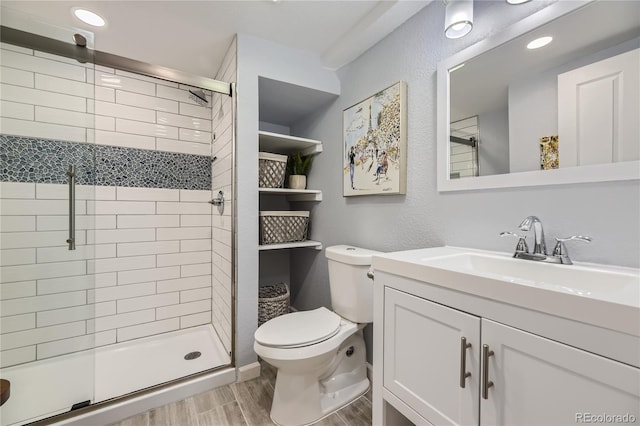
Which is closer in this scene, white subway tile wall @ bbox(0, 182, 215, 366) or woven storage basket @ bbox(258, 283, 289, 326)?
white subway tile wall @ bbox(0, 182, 215, 366)

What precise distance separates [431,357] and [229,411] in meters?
1.18

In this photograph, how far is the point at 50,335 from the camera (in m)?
1.68

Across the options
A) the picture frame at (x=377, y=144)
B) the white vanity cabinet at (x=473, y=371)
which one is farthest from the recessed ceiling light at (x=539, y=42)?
the white vanity cabinet at (x=473, y=371)

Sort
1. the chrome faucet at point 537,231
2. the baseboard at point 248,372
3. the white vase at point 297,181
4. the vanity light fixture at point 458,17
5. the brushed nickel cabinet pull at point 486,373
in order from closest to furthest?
1. the brushed nickel cabinet pull at point 486,373
2. the chrome faucet at point 537,231
3. the vanity light fixture at point 458,17
4. the baseboard at point 248,372
5. the white vase at point 297,181

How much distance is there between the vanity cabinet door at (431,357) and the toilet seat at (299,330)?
395mm

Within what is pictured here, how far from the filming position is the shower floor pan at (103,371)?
1.33 meters

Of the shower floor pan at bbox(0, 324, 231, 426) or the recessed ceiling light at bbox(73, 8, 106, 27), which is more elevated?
the recessed ceiling light at bbox(73, 8, 106, 27)

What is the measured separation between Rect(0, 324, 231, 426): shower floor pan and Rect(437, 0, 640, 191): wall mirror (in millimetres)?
1940

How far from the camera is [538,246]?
3.15 feet

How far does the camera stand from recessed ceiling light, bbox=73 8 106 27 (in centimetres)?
147

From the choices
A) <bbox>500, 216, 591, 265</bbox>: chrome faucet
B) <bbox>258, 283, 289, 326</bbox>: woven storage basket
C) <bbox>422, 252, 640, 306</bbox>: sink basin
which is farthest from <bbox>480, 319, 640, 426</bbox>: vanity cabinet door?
<bbox>258, 283, 289, 326</bbox>: woven storage basket

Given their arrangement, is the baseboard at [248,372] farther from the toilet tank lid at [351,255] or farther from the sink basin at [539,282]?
the sink basin at [539,282]

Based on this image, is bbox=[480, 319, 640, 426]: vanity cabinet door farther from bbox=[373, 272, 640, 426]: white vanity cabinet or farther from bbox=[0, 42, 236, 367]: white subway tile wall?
bbox=[0, 42, 236, 367]: white subway tile wall

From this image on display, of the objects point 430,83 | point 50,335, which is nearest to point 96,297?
point 50,335
